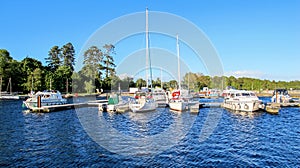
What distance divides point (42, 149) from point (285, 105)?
46.6 metres

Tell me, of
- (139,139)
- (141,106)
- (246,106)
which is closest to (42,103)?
(141,106)

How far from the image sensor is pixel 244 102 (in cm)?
4006

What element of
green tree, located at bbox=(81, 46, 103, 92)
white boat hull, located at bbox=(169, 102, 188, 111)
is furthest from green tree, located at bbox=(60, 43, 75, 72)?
white boat hull, located at bbox=(169, 102, 188, 111)

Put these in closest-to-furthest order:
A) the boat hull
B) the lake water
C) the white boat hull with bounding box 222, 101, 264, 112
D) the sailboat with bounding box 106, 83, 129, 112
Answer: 1. the lake water
2. the white boat hull with bounding box 222, 101, 264, 112
3. the sailboat with bounding box 106, 83, 129, 112
4. the boat hull

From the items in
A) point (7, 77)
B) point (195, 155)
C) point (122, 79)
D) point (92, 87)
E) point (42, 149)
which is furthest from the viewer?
point (122, 79)

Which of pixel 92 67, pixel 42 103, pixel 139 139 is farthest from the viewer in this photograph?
pixel 92 67

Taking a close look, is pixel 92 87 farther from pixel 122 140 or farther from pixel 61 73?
pixel 122 140

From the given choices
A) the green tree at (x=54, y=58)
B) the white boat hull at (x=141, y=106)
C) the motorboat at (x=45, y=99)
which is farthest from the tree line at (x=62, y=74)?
the white boat hull at (x=141, y=106)

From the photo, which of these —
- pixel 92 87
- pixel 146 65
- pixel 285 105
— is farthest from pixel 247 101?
pixel 92 87

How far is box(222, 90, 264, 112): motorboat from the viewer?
39.4 meters

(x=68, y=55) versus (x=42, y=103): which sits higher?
(x=68, y=55)

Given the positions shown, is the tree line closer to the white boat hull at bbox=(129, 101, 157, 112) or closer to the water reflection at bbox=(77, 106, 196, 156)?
the white boat hull at bbox=(129, 101, 157, 112)

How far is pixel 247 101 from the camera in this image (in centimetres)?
3975

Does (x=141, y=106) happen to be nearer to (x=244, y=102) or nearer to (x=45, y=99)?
(x=244, y=102)
